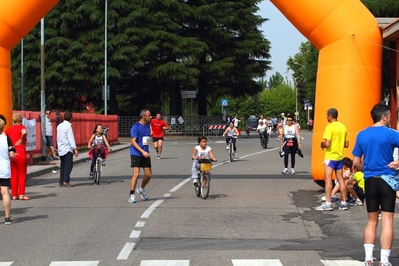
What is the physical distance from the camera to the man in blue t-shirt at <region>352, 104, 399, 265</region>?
24.4ft

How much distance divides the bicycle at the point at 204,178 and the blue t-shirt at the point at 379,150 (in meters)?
6.49

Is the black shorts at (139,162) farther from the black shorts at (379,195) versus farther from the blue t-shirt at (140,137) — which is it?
the black shorts at (379,195)

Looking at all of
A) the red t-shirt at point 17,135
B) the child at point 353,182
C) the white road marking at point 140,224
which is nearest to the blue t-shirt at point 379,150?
the white road marking at point 140,224

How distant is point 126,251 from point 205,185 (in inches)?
220

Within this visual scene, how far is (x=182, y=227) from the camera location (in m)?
10.5

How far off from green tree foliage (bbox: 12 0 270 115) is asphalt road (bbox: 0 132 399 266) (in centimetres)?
3317

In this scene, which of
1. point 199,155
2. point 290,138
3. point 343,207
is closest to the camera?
point 343,207

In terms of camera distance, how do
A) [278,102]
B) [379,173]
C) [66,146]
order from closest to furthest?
[379,173] < [66,146] < [278,102]

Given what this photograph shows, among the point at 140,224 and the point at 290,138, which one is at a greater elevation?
the point at 290,138

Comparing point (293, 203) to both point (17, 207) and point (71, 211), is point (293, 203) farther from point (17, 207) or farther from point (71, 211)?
point (17, 207)

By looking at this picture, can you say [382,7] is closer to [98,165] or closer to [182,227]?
[98,165]

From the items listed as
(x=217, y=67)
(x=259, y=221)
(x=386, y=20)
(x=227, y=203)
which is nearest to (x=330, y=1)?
(x=386, y=20)

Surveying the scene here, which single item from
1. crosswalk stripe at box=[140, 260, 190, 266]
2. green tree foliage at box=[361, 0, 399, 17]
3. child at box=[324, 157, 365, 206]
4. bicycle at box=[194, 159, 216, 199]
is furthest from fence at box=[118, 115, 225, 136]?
crosswalk stripe at box=[140, 260, 190, 266]

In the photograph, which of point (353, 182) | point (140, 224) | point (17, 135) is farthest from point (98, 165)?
point (353, 182)
